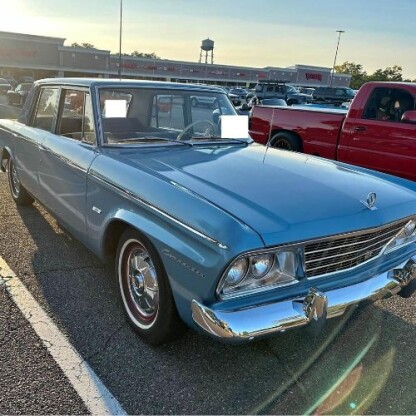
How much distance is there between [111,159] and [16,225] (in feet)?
7.65

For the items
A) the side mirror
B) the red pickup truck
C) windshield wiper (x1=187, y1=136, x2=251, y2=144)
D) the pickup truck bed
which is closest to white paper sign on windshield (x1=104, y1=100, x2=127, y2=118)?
windshield wiper (x1=187, y1=136, x2=251, y2=144)

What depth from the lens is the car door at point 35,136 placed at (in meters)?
4.30

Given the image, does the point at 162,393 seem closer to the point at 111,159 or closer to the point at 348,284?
the point at 348,284

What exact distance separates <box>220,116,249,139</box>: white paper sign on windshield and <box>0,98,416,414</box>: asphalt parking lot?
5.77 ft

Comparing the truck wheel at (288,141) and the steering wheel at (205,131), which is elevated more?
the steering wheel at (205,131)

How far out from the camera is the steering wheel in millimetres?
3812

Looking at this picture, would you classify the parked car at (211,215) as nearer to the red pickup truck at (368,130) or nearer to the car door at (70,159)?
the car door at (70,159)

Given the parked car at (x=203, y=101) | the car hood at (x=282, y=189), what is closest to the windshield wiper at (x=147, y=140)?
the car hood at (x=282, y=189)

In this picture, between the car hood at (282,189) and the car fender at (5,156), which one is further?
the car fender at (5,156)

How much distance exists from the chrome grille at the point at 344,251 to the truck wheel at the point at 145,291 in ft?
2.80

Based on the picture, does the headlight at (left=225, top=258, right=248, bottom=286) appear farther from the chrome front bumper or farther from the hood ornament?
the hood ornament

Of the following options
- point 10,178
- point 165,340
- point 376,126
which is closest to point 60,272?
point 165,340

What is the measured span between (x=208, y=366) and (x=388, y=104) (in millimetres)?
5391

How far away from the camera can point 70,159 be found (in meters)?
3.55
